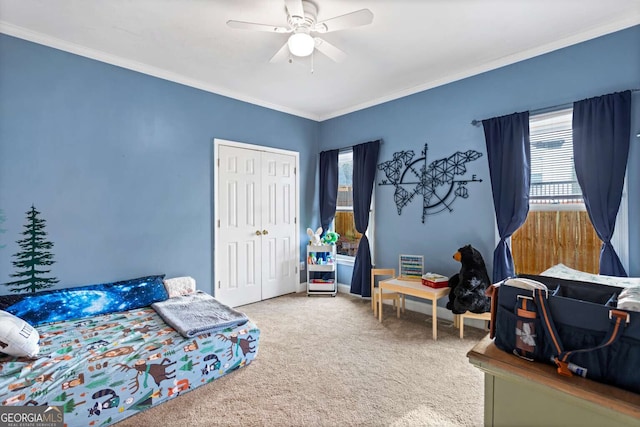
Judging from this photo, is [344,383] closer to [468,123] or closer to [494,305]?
[494,305]

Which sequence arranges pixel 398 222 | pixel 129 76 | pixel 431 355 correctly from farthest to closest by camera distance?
pixel 398 222 < pixel 129 76 < pixel 431 355

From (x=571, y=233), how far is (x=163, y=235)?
12.9ft

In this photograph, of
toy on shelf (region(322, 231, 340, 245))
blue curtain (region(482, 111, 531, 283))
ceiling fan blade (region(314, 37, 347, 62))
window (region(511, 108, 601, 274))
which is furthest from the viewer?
toy on shelf (region(322, 231, 340, 245))

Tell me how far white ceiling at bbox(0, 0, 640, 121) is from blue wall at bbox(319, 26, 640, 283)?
14cm

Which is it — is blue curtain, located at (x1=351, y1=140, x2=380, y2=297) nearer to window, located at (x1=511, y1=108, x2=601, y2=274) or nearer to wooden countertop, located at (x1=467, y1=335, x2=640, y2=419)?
window, located at (x1=511, y1=108, x2=601, y2=274)

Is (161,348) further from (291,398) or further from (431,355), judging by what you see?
(431,355)

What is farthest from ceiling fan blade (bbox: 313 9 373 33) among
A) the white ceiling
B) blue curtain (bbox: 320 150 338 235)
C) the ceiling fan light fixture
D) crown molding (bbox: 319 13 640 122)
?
blue curtain (bbox: 320 150 338 235)

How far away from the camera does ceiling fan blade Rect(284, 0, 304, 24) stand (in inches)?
74.5

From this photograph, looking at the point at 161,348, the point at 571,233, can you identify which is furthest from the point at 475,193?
the point at 161,348

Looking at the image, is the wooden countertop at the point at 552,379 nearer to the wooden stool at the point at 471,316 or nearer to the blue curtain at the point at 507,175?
the wooden stool at the point at 471,316

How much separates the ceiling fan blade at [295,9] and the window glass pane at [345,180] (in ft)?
8.00

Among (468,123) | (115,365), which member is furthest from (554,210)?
(115,365)

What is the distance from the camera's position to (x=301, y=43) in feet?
7.06

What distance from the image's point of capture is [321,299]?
4164mm
